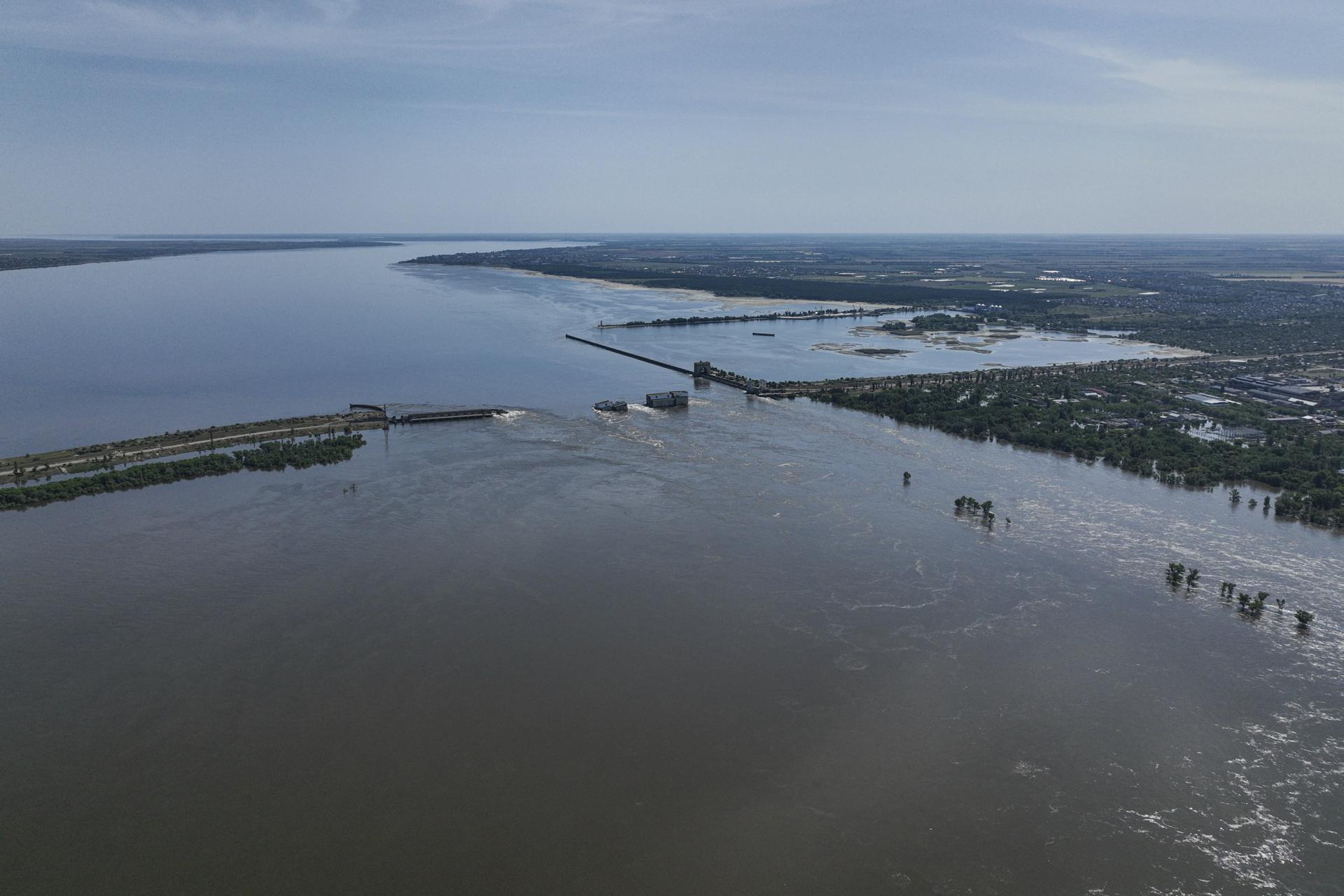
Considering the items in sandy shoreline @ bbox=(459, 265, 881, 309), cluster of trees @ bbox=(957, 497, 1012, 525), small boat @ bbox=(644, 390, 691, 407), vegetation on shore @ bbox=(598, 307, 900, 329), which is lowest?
cluster of trees @ bbox=(957, 497, 1012, 525)

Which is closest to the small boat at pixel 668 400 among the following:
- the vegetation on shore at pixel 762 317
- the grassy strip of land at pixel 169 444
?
the grassy strip of land at pixel 169 444

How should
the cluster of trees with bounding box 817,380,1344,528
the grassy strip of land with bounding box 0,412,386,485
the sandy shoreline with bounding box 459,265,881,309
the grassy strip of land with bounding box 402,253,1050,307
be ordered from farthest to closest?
the grassy strip of land with bounding box 402,253,1050,307 < the sandy shoreline with bounding box 459,265,881,309 < the grassy strip of land with bounding box 0,412,386,485 < the cluster of trees with bounding box 817,380,1344,528

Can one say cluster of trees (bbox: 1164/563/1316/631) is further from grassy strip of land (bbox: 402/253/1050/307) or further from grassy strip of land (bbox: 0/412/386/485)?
grassy strip of land (bbox: 402/253/1050/307)

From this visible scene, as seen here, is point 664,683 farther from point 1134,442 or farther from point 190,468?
point 1134,442

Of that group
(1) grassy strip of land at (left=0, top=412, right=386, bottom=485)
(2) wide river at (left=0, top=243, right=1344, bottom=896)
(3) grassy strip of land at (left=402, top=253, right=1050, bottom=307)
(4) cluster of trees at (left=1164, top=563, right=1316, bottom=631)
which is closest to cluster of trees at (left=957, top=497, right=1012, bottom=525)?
(2) wide river at (left=0, top=243, right=1344, bottom=896)

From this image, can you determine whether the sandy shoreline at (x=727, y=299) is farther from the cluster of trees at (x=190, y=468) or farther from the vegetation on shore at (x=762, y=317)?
the cluster of trees at (x=190, y=468)

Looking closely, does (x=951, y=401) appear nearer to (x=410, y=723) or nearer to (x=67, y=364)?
(x=410, y=723)

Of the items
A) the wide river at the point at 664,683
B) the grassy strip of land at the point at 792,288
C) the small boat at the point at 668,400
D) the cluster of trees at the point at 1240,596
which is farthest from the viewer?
the grassy strip of land at the point at 792,288
